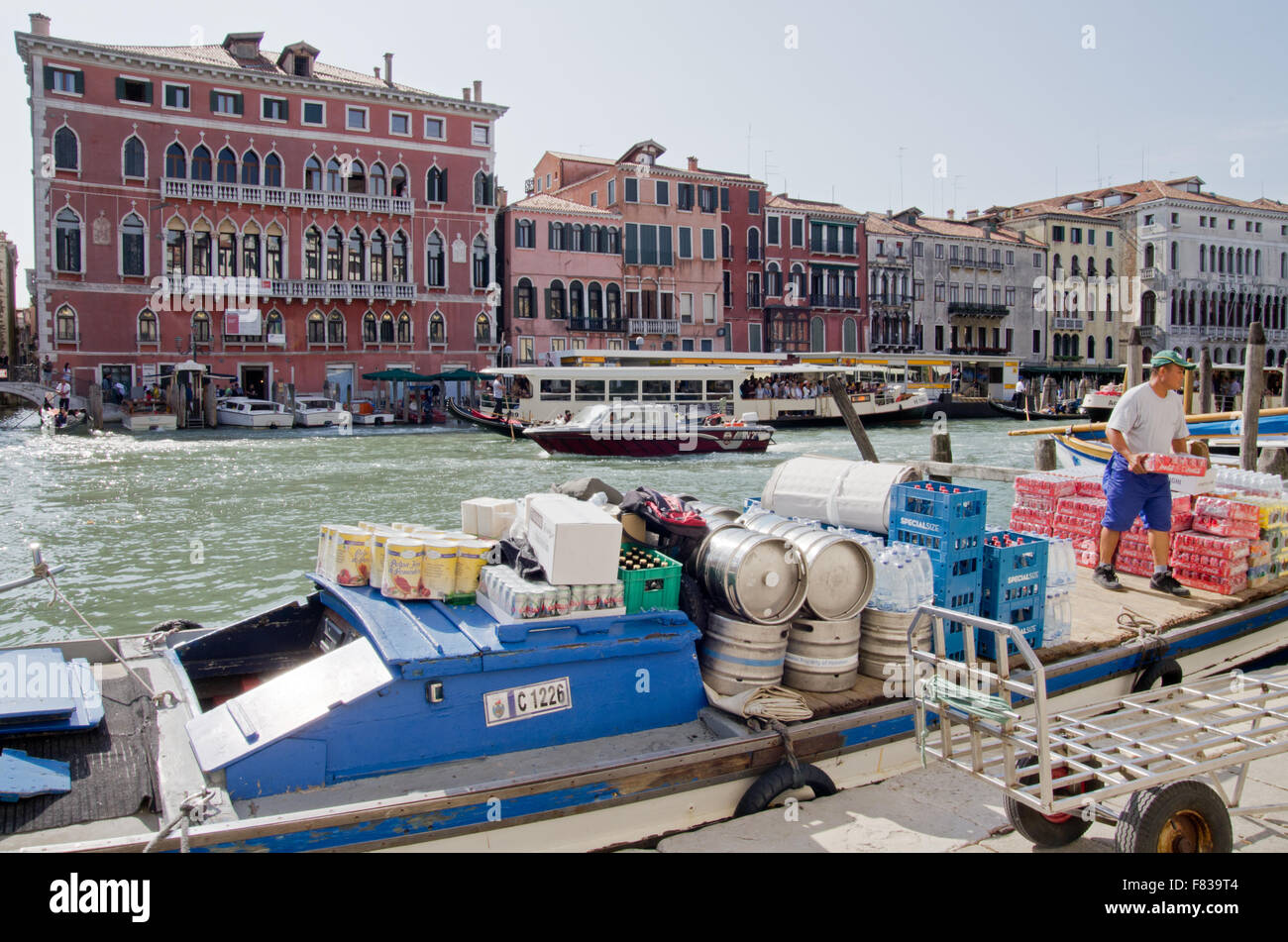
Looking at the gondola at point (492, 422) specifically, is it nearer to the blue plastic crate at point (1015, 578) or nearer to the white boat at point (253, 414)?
the white boat at point (253, 414)

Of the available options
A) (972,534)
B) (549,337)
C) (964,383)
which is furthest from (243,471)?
(964,383)

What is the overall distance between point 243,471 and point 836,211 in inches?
1375

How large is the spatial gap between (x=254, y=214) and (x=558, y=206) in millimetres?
11975

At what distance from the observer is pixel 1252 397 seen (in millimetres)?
10258

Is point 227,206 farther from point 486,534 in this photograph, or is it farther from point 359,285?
point 486,534

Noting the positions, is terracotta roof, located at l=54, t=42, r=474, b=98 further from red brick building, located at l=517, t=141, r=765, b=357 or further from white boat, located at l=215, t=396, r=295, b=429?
white boat, located at l=215, t=396, r=295, b=429

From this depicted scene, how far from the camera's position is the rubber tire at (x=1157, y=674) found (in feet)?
18.4

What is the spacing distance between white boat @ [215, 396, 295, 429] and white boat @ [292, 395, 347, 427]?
48 centimetres

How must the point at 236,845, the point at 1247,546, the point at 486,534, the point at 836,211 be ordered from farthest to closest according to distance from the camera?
the point at 836,211, the point at 1247,546, the point at 486,534, the point at 236,845

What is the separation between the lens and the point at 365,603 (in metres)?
4.39

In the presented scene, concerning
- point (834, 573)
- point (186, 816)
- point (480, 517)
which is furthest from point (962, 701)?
point (186, 816)

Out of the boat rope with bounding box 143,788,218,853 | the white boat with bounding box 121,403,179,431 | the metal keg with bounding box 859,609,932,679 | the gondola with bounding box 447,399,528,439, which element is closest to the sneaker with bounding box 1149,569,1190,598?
the metal keg with bounding box 859,609,932,679

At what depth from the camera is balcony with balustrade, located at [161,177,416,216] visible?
33.2 m

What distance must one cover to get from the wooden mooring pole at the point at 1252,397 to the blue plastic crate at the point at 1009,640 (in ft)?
20.3
